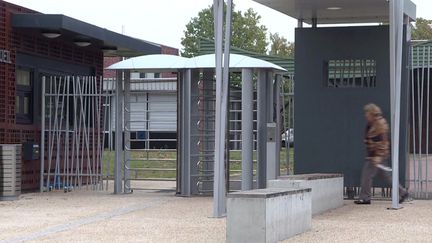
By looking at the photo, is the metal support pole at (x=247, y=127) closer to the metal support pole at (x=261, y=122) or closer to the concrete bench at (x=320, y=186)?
the metal support pole at (x=261, y=122)

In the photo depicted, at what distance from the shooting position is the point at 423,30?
65375mm

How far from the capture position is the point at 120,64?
1628 centimetres

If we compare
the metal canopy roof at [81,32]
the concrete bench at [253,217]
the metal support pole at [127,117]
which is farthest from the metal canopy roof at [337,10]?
the concrete bench at [253,217]

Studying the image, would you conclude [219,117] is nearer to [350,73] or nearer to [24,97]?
[350,73]

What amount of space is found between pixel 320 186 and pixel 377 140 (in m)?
1.88

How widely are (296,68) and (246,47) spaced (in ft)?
122

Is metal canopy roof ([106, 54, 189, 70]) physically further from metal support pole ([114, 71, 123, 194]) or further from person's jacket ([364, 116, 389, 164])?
person's jacket ([364, 116, 389, 164])

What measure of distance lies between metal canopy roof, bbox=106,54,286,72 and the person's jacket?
227cm

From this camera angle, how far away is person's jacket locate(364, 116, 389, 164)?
14.4 metres

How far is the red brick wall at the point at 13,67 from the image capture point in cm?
1617

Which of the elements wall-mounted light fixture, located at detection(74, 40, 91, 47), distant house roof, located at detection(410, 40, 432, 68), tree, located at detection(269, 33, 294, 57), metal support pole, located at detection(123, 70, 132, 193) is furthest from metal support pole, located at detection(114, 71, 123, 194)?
tree, located at detection(269, 33, 294, 57)

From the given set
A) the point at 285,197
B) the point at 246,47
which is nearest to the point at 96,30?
the point at 285,197

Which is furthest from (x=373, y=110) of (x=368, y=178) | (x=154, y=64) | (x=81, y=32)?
(x=81, y=32)

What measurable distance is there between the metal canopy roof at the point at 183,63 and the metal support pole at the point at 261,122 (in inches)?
11.1
